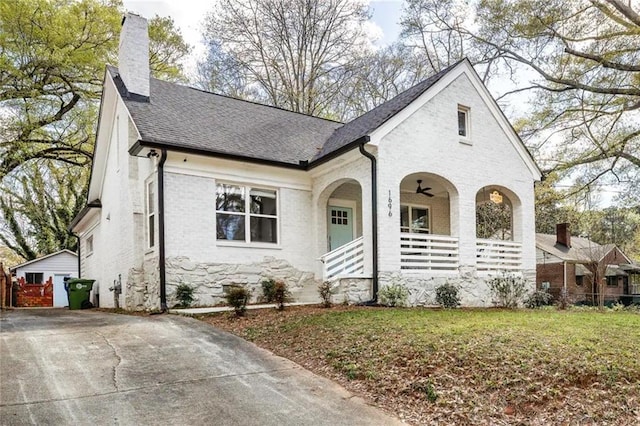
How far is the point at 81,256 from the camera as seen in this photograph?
19.4 metres

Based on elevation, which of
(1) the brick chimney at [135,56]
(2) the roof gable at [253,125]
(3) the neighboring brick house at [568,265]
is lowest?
(3) the neighboring brick house at [568,265]

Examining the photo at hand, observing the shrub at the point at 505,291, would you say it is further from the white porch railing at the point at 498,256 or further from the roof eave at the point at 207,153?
the roof eave at the point at 207,153

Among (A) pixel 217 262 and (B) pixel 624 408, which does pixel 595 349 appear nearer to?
(B) pixel 624 408

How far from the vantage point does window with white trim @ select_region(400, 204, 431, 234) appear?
14.5 m

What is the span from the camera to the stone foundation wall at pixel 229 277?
10070 mm

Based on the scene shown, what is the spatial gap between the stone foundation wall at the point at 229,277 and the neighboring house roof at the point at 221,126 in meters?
2.65

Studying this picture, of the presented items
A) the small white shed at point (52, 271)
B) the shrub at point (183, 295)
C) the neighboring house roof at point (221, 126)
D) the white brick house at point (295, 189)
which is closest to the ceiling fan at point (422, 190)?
the white brick house at point (295, 189)

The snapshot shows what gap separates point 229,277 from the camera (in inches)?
423

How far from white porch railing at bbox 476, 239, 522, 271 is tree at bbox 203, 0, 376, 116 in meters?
13.6

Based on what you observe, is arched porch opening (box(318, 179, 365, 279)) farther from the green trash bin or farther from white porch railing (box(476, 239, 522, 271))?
the green trash bin

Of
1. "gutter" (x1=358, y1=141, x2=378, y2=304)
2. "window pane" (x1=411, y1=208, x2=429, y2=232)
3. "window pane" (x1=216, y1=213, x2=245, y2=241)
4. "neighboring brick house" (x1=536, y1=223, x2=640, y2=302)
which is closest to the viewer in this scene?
"gutter" (x1=358, y1=141, x2=378, y2=304)

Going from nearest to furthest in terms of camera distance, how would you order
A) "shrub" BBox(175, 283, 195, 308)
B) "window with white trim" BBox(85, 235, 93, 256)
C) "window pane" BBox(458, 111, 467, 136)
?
"shrub" BBox(175, 283, 195, 308) → "window pane" BBox(458, 111, 467, 136) → "window with white trim" BBox(85, 235, 93, 256)

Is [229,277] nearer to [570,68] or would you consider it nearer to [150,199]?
[150,199]

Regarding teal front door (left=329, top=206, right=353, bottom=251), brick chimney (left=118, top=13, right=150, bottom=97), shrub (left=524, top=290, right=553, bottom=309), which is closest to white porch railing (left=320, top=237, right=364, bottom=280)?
teal front door (left=329, top=206, right=353, bottom=251)
